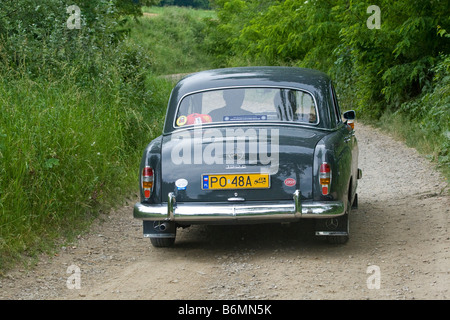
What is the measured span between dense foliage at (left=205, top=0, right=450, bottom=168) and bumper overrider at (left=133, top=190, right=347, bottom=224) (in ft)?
15.9

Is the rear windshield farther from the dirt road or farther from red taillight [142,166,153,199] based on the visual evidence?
the dirt road

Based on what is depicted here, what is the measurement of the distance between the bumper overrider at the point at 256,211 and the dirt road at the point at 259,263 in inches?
15.3

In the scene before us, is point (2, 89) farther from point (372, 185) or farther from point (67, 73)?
point (372, 185)

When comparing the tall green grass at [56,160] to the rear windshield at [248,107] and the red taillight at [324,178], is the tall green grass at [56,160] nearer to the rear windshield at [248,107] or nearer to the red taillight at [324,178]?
the rear windshield at [248,107]

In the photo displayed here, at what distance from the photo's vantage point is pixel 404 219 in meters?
7.71

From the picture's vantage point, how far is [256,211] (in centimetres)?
591

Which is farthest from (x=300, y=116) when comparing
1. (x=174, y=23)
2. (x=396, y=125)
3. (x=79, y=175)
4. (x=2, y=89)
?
(x=174, y=23)

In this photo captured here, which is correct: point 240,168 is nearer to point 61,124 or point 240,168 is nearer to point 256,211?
point 256,211

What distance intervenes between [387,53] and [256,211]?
10.8m

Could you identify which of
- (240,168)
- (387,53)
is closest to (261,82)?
(240,168)

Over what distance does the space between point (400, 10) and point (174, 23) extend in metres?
42.2

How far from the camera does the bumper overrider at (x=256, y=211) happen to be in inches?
233

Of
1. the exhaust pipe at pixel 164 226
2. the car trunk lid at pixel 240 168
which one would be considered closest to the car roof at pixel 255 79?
the car trunk lid at pixel 240 168

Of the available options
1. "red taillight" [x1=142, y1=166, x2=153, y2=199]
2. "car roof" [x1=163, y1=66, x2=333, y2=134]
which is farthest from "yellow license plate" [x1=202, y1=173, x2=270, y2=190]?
"car roof" [x1=163, y1=66, x2=333, y2=134]
